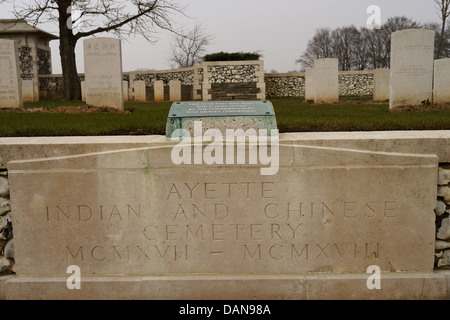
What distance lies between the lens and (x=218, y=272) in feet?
9.71

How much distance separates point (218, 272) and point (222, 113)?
1.23 meters

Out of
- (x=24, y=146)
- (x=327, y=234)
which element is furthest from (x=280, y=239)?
(x=24, y=146)

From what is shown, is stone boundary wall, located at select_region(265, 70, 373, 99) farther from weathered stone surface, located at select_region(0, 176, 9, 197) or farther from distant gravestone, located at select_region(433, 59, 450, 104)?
weathered stone surface, located at select_region(0, 176, 9, 197)

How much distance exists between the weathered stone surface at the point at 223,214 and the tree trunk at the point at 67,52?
58.3 feet

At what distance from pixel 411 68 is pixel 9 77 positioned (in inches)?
440

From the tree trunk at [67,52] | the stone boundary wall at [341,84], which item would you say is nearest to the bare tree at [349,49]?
the stone boundary wall at [341,84]

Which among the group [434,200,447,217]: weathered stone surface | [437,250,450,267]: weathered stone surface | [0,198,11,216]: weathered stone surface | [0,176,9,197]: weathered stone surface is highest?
[0,176,9,197]: weathered stone surface

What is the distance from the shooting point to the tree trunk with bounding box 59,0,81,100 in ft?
60.4

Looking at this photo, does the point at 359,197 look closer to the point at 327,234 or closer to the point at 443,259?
the point at 327,234

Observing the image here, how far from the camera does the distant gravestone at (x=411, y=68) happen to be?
10039mm

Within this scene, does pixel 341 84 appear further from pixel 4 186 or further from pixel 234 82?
pixel 4 186

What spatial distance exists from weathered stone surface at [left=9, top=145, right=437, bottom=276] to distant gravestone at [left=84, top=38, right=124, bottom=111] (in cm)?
836

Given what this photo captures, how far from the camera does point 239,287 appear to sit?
2.93 m

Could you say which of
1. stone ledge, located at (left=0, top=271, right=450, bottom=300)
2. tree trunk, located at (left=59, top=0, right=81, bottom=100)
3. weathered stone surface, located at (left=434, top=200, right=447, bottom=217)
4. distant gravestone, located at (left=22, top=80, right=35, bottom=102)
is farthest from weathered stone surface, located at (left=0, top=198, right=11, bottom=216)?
distant gravestone, located at (left=22, top=80, right=35, bottom=102)
